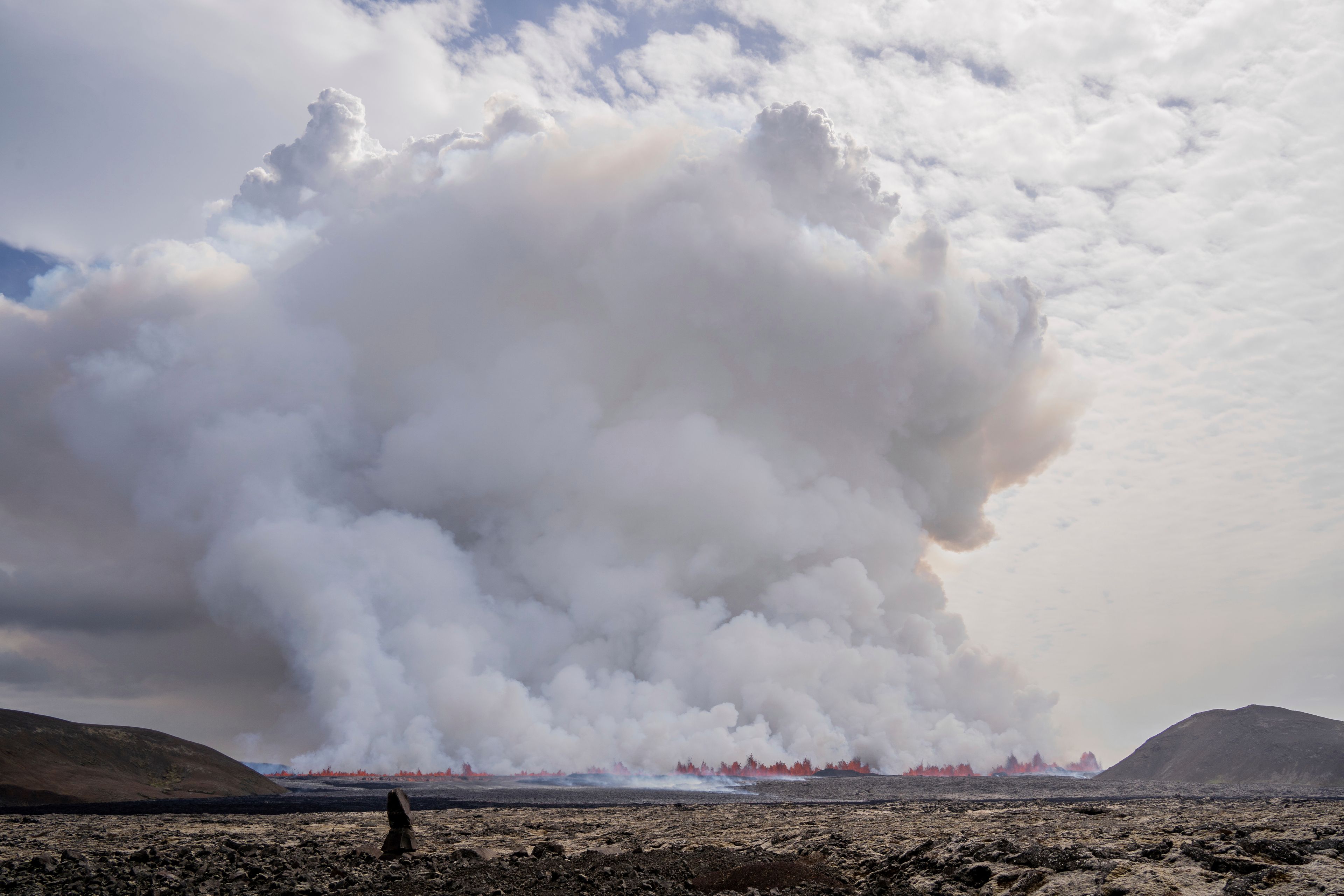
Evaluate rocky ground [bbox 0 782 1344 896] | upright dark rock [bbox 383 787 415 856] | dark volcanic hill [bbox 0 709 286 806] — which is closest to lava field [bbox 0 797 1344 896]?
rocky ground [bbox 0 782 1344 896]

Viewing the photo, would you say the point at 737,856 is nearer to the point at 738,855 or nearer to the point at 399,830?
the point at 738,855

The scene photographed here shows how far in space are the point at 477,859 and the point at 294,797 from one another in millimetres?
91414

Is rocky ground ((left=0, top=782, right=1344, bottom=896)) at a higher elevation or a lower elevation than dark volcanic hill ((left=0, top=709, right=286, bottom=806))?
higher

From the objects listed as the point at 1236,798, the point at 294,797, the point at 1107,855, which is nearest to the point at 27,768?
the point at 294,797

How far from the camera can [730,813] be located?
70.3 meters

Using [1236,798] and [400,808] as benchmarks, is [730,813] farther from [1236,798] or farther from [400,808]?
[1236,798]

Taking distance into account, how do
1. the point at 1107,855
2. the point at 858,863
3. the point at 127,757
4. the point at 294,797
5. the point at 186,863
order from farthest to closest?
the point at 127,757 → the point at 294,797 → the point at 186,863 → the point at 858,863 → the point at 1107,855

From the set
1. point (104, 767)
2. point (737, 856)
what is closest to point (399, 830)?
point (737, 856)

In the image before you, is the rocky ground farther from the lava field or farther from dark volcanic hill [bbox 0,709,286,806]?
dark volcanic hill [bbox 0,709,286,806]

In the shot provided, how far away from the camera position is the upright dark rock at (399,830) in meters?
41.5

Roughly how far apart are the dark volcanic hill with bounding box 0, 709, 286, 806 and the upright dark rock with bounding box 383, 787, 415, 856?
8818cm

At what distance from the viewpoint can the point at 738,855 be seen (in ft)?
126

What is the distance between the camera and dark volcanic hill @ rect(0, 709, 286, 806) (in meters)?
110

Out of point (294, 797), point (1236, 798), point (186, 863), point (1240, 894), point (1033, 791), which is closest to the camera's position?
point (1240, 894)
